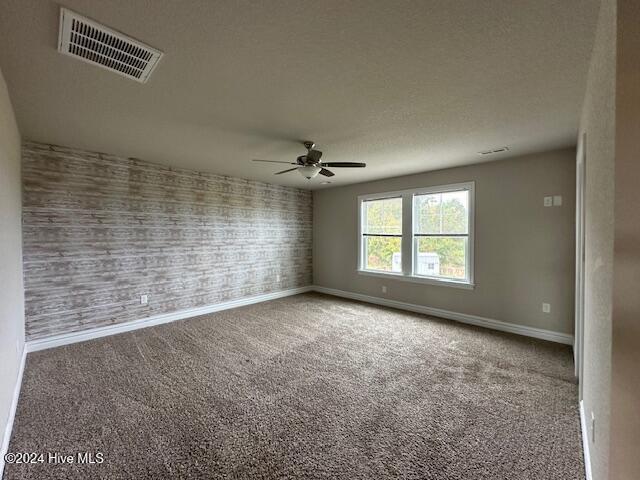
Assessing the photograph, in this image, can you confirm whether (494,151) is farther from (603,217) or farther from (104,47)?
(104,47)

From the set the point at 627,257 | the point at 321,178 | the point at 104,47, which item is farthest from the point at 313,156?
the point at 627,257

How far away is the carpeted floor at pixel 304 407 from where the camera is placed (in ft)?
5.63

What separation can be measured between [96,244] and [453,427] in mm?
4479

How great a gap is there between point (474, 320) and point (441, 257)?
107 cm

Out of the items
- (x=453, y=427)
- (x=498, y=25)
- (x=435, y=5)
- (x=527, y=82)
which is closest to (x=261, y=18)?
(x=435, y=5)

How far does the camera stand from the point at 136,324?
4129 mm

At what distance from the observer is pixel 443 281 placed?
4621 millimetres

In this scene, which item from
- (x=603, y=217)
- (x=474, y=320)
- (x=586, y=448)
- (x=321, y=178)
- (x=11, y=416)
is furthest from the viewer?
(x=321, y=178)

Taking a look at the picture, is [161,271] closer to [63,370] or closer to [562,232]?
[63,370]

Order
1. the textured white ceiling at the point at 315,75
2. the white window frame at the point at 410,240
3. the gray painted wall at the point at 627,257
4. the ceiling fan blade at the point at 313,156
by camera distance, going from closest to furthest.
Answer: the gray painted wall at the point at 627,257 < the textured white ceiling at the point at 315,75 < the ceiling fan blade at the point at 313,156 < the white window frame at the point at 410,240

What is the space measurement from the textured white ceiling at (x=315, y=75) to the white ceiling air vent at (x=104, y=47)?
5 cm

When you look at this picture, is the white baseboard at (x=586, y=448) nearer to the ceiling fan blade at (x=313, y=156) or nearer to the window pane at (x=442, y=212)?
the window pane at (x=442, y=212)

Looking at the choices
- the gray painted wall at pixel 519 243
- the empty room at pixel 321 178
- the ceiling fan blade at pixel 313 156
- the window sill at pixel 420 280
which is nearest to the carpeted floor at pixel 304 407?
the empty room at pixel 321 178

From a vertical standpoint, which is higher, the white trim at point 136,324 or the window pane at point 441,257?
the window pane at point 441,257
